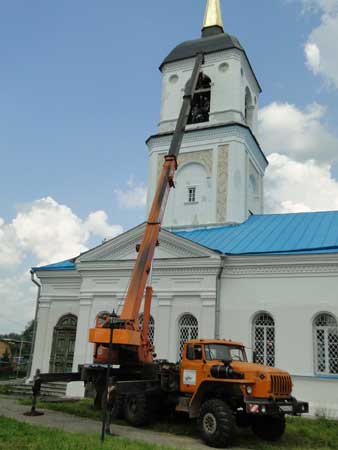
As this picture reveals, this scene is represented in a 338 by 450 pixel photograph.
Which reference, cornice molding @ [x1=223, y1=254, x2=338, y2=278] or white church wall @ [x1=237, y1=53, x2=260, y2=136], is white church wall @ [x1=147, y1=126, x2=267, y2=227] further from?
cornice molding @ [x1=223, y1=254, x2=338, y2=278]

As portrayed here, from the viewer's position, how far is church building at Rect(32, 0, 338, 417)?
15266mm

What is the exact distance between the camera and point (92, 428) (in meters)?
10.5

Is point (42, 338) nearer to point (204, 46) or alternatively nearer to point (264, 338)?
point (264, 338)

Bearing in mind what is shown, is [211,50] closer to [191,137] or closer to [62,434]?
[191,137]

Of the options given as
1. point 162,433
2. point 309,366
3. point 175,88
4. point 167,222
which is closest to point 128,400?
point 162,433

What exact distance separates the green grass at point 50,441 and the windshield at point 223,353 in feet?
8.77

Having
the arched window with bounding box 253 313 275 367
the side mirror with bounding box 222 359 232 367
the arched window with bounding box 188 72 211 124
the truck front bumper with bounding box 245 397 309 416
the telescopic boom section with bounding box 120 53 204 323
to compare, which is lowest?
the truck front bumper with bounding box 245 397 309 416

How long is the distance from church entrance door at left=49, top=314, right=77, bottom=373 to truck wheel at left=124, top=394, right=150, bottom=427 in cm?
810

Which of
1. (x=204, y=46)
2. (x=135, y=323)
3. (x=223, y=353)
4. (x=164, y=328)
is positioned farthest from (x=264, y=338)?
(x=204, y=46)

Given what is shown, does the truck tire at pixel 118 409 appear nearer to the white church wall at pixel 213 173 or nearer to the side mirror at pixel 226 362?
the side mirror at pixel 226 362

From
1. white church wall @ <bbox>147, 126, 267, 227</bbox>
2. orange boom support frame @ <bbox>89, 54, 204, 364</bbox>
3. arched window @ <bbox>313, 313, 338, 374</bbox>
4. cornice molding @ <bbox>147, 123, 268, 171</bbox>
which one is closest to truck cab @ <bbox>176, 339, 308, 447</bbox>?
orange boom support frame @ <bbox>89, 54, 204, 364</bbox>

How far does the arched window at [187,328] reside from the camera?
16.7m

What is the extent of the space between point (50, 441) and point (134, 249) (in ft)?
33.7

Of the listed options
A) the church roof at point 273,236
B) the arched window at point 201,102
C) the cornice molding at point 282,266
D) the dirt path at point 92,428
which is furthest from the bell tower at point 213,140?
the dirt path at point 92,428
